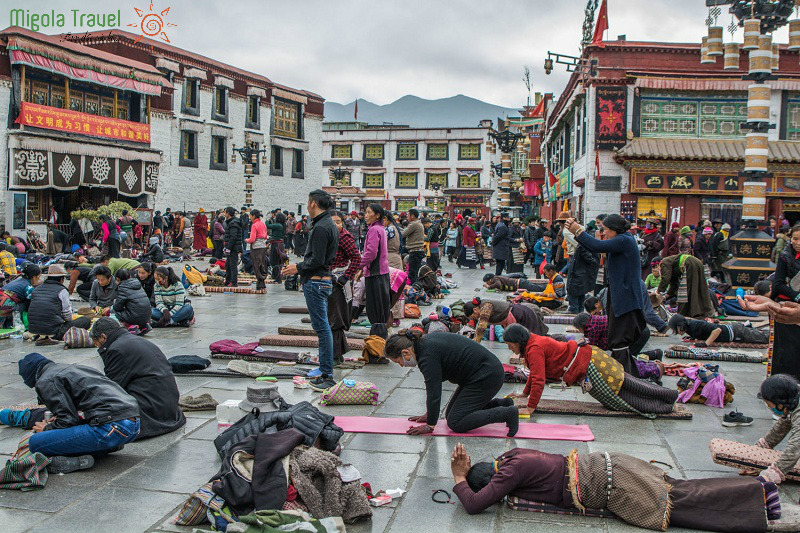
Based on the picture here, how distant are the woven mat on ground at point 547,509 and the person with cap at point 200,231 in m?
22.4

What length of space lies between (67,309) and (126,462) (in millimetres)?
5336

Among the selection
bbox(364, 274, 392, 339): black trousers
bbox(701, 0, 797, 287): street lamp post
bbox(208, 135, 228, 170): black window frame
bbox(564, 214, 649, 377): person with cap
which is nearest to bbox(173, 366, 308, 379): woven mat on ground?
bbox(364, 274, 392, 339): black trousers

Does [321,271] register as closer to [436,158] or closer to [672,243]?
[672,243]

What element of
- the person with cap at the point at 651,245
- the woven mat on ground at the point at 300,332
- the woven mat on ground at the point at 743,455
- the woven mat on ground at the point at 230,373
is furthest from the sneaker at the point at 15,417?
the person with cap at the point at 651,245

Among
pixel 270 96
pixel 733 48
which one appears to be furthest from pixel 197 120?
pixel 733 48

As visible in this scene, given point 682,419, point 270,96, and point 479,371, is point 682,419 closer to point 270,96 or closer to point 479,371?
point 479,371

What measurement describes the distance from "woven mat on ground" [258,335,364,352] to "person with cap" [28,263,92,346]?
7.99 ft

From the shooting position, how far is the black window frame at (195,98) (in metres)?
32.7

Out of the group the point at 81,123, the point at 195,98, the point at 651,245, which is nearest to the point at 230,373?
the point at 651,245

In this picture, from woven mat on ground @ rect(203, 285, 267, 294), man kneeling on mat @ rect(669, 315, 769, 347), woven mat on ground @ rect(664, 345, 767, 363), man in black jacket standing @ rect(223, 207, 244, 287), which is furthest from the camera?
woven mat on ground @ rect(203, 285, 267, 294)

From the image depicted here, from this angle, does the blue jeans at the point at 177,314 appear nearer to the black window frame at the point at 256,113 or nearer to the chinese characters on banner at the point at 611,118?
the chinese characters on banner at the point at 611,118

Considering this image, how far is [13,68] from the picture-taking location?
23688 millimetres

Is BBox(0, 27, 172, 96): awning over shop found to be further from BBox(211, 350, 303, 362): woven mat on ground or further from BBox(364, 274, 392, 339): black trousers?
BBox(364, 274, 392, 339): black trousers

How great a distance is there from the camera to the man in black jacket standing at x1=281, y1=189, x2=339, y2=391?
7.41m
